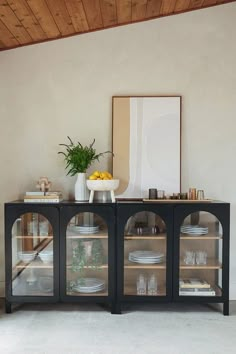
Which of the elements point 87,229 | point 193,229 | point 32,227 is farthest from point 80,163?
point 193,229

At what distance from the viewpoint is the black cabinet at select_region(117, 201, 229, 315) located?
3.17 metres

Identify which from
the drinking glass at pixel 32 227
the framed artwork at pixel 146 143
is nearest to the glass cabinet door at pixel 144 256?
the framed artwork at pixel 146 143

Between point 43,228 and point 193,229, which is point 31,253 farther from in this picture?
point 193,229

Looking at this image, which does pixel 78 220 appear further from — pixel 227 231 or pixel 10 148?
pixel 227 231

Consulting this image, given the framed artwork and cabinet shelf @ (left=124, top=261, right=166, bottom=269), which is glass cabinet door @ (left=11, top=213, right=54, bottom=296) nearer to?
cabinet shelf @ (left=124, top=261, right=166, bottom=269)

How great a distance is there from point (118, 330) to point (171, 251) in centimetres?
77

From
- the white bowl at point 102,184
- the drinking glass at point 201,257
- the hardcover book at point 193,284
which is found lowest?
the hardcover book at point 193,284

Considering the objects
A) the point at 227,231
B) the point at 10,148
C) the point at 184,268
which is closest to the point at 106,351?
the point at 184,268

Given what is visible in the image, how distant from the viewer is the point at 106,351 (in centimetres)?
250

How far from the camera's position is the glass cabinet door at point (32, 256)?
3.21m

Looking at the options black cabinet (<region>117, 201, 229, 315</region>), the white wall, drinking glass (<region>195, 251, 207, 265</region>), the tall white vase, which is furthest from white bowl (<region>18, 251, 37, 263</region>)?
drinking glass (<region>195, 251, 207, 265</region>)

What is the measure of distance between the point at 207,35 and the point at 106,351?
287cm

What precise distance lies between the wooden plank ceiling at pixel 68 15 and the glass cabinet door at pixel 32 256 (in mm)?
1581

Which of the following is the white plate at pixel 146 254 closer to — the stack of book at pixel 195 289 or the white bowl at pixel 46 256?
the stack of book at pixel 195 289
